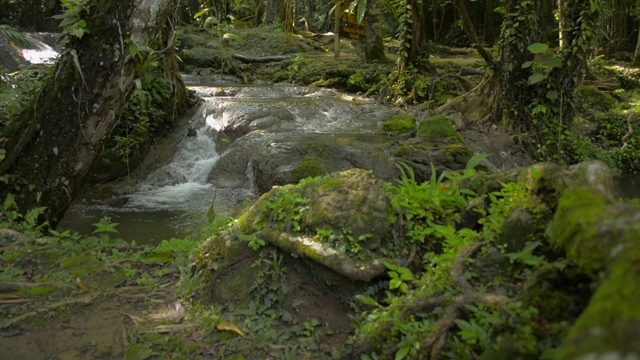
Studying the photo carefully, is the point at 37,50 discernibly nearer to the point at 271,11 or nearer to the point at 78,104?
the point at 78,104

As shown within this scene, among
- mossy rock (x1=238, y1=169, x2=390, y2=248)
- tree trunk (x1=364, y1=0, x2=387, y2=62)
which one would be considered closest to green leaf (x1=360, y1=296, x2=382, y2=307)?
mossy rock (x1=238, y1=169, x2=390, y2=248)

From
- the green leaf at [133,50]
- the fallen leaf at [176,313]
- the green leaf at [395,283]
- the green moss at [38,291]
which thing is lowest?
the fallen leaf at [176,313]

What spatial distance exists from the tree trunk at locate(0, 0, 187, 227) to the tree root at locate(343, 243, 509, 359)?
323cm

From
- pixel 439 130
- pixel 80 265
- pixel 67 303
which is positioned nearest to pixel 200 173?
pixel 439 130

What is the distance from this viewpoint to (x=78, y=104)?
14.9ft

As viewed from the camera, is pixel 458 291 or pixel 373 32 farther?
pixel 373 32

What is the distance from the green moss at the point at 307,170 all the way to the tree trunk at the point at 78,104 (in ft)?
10.5

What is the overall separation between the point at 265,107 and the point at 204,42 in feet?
33.0

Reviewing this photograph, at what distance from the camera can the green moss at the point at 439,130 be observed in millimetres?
8391

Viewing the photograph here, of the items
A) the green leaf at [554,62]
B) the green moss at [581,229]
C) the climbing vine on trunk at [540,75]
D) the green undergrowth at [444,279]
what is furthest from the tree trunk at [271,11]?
the green moss at [581,229]

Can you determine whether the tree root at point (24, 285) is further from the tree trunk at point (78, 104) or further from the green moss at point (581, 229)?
the green moss at point (581, 229)

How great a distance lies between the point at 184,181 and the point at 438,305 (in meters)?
7.25

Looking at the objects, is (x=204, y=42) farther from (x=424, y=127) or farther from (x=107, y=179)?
(x=424, y=127)

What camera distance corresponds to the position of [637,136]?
426 inches
